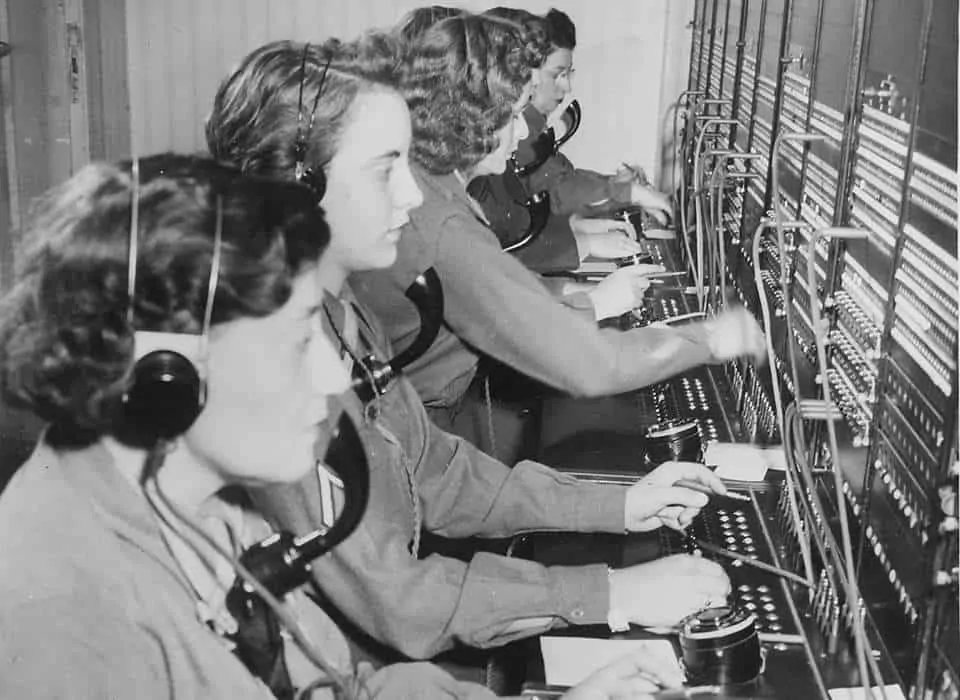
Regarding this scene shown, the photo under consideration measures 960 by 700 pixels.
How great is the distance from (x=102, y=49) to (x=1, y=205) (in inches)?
44.7

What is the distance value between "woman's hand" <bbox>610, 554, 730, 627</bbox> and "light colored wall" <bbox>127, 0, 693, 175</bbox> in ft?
11.4

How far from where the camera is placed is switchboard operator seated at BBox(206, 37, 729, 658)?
1.40 meters

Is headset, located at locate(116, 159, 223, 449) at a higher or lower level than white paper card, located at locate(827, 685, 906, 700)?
higher

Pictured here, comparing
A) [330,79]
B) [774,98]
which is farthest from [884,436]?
[774,98]

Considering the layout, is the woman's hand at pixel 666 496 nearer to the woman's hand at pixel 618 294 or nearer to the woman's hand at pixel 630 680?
the woman's hand at pixel 630 680

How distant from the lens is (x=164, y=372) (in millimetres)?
932

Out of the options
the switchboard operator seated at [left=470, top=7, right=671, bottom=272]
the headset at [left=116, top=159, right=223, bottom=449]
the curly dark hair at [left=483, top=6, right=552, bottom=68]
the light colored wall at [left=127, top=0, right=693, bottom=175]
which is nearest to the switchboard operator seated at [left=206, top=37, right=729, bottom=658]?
the headset at [left=116, top=159, right=223, bottom=449]

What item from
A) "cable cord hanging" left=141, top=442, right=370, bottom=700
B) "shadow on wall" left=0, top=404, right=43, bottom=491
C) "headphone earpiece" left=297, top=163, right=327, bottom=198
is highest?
"headphone earpiece" left=297, top=163, right=327, bottom=198

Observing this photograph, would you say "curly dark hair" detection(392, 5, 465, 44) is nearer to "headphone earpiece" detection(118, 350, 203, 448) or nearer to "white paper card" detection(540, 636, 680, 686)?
"white paper card" detection(540, 636, 680, 686)

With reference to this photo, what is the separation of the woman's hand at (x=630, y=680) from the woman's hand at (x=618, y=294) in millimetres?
1196

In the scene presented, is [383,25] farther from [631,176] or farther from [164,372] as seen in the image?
[164,372]

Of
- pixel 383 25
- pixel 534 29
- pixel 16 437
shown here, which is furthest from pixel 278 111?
pixel 383 25

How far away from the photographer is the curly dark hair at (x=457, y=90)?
2.18 metres

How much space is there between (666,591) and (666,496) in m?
0.24
